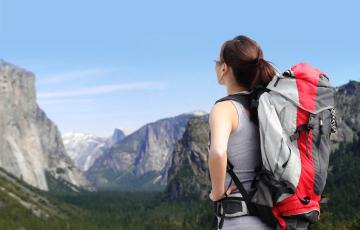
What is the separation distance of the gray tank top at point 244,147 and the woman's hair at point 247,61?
73 cm

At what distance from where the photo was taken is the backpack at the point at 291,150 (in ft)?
30.5

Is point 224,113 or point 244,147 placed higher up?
point 224,113

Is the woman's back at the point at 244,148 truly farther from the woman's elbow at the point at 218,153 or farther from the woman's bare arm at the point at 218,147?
the woman's elbow at the point at 218,153

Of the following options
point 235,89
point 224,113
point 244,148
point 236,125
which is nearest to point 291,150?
point 244,148

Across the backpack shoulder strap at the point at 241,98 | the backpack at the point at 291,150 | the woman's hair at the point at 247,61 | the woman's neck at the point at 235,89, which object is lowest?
the backpack at the point at 291,150

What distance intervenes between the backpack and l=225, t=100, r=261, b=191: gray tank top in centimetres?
12

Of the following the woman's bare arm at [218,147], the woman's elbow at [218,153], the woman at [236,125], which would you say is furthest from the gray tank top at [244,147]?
the woman's elbow at [218,153]

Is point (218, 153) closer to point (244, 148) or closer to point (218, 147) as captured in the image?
point (218, 147)

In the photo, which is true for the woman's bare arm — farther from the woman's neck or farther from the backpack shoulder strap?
the woman's neck

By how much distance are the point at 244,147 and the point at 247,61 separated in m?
1.58

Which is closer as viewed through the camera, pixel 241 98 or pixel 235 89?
pixel 241 98

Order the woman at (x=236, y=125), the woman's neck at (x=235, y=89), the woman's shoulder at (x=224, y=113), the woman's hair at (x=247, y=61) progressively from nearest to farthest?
1. the woman at (x=236, y=125)
2. the woman's shoulder at (x=224, y=113)
3. the woman's hair at (x=247, y=61)
4. the woman's neck at (x=235, y=89)

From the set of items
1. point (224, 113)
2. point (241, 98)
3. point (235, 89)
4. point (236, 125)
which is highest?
point (235, 89)

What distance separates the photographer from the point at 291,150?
9.38 metres
